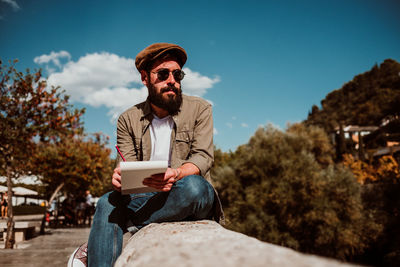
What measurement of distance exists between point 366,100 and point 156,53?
6743 centimetres

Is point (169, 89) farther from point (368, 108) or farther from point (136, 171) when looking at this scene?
point (368, 108)

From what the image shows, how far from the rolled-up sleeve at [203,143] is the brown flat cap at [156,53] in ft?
1.60

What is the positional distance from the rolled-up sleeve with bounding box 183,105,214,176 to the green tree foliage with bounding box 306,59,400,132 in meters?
53.3

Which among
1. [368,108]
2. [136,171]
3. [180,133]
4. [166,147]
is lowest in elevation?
[136,171]

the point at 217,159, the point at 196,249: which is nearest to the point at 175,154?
the point at 196,249

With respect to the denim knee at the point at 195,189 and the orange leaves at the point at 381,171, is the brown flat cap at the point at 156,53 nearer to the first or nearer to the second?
the denim knee at the point at 195,189

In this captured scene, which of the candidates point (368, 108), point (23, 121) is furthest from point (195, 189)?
point (368, 108)

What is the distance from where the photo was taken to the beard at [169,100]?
102 inches

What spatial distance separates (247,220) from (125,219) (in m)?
Result: 18.0

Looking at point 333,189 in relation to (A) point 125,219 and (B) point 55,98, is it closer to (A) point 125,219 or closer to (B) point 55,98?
(B) point 55,98

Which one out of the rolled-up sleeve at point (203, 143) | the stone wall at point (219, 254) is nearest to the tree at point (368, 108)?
the rolled-up sleeve at point (203, 143)

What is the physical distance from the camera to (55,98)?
9.59 m

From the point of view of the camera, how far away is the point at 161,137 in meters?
2.64

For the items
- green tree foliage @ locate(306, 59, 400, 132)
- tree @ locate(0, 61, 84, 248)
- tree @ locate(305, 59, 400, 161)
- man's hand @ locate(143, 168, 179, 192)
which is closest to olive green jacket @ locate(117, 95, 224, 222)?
man's hand @ locate(143, 168, 179, 192)
